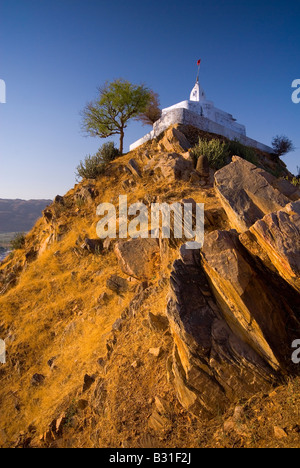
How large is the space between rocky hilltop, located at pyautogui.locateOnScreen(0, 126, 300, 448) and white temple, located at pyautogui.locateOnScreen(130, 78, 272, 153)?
9473 millimetres

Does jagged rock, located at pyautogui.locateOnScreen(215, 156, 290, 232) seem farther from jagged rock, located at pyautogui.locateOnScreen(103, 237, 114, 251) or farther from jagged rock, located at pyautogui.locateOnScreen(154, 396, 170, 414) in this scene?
jagged rock, located at pyautogui.locateOnScreen(103, 237, 114, 251)

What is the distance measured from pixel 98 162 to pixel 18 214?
8217 centimetres

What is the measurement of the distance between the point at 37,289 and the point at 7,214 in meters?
87.2

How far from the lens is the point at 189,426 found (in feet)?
13.3

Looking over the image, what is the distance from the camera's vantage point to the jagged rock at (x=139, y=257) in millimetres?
7953

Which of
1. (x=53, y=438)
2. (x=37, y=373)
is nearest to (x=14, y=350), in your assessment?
(x=37, y=373)

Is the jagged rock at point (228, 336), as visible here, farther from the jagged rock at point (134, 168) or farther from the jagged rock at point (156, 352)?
the jagged rock at point (134, 168)

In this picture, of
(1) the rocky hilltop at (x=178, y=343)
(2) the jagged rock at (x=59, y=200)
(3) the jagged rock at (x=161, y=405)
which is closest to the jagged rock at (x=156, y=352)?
(1) the rocky hilltop at (x=178, y=343)

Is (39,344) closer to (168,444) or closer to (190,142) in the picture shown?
(168,444)

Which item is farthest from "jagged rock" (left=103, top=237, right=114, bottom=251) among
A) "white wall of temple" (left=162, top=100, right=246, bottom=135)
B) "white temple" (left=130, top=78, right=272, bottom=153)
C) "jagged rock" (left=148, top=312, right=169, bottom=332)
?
"white wall of temple" (left=162, top=100, right=246, bottom=135)

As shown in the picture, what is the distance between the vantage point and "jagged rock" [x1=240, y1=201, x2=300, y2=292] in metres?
3.89

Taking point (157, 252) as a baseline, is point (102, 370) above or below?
below

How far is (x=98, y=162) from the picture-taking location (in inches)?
639

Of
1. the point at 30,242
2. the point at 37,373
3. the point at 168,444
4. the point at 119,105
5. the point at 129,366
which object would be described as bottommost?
the point at 37,373
